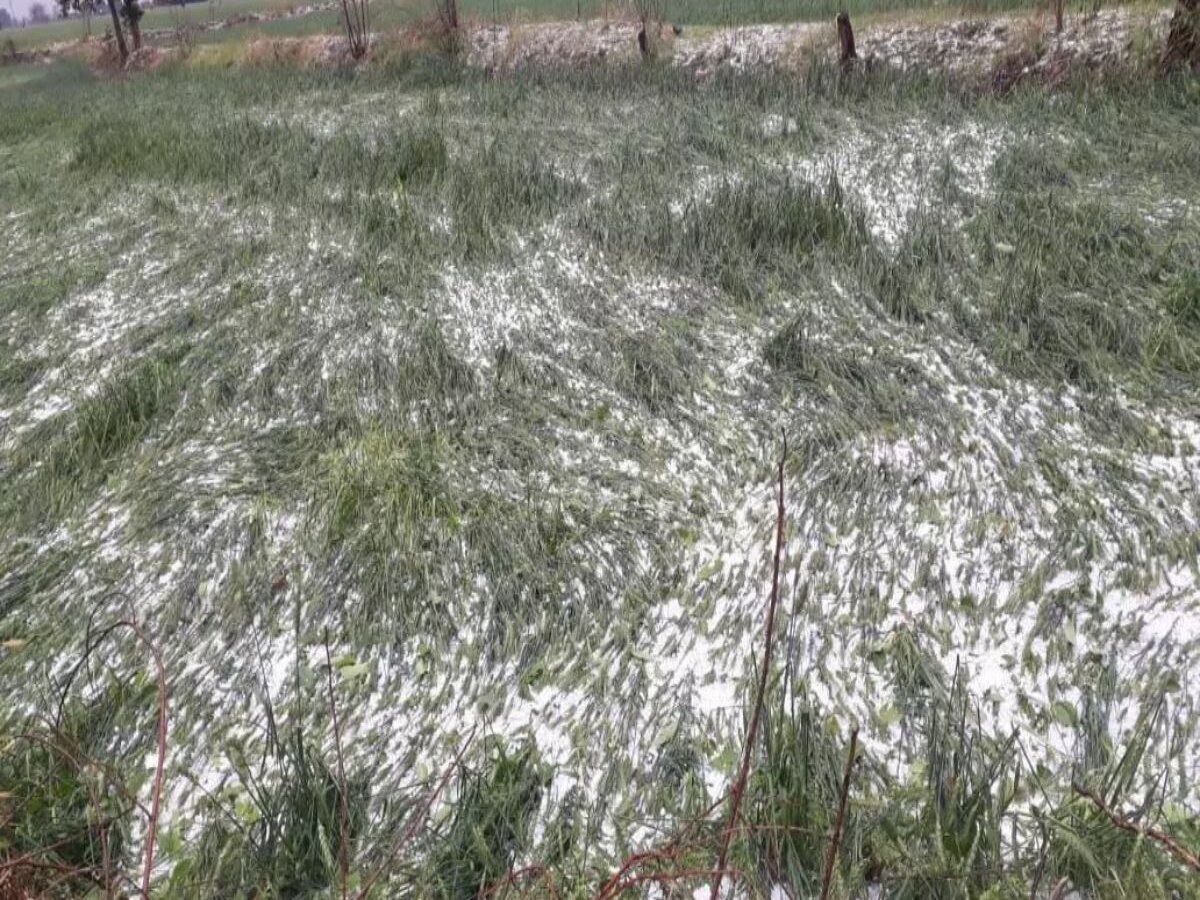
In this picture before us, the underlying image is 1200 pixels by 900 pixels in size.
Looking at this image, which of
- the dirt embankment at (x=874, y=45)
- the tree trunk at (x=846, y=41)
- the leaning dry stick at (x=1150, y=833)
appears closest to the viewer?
the leaning dry stick at (x=1150, y=833)

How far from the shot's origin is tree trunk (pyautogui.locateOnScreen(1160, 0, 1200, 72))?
612cm

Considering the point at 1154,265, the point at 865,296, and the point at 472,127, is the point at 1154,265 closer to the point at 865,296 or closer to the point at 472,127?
the point at 865,296

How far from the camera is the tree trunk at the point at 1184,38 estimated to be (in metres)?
6.12

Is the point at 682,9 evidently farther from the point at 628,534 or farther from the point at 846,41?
the point at 628,534

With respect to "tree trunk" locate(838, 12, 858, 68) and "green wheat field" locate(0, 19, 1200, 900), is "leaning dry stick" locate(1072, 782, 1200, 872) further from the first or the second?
"tree trunk" locate(838, 12, 858, 68)

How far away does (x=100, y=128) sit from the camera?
32.0 feet

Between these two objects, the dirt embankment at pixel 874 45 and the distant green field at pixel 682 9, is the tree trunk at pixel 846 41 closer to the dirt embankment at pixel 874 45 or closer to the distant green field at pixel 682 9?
the dirt embankment at pixel 874 45

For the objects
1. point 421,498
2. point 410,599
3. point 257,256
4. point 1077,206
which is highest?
point 257,256

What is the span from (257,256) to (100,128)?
246 inches

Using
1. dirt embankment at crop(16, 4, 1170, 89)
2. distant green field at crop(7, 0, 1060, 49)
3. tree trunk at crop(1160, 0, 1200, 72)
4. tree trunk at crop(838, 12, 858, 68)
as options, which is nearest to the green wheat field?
tree trunk at crop(1160, 0, 1200, 72)

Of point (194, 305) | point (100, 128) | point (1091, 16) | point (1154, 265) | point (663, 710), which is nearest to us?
point (663, 710)

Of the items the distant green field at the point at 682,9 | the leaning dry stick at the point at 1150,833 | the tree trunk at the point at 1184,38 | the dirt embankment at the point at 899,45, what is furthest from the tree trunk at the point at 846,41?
the leaning dry stick at the point at 1150,833

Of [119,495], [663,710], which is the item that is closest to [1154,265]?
[663,710]

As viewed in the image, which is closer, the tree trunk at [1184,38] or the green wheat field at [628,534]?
the green wheat field at [628,534]
